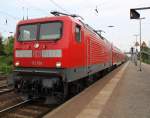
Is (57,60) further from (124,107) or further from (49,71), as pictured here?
(124,107)

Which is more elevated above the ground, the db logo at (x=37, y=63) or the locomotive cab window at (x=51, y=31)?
the locomotive cab window at (x=51, y=31)

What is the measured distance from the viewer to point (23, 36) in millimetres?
10930

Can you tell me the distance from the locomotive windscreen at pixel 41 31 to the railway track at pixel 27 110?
2394mm

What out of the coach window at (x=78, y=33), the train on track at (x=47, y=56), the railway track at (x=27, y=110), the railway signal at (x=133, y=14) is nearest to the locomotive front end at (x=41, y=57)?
the train on track at (x=47, y=56)

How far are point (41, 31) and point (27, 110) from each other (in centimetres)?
283

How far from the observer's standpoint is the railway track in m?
9.05

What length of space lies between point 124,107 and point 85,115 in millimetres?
1757

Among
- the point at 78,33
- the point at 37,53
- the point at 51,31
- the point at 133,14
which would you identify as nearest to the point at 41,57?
the point at 37,53

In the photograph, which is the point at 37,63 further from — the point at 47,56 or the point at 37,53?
the point at 47,56

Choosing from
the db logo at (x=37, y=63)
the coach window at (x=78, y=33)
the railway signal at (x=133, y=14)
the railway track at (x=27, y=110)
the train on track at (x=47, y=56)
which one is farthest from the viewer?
the railway signal at (x=133, y=14)

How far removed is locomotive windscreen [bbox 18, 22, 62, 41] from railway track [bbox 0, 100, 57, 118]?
2394mm

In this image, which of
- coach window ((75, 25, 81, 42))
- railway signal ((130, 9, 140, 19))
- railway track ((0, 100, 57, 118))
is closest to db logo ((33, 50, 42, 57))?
coach window ((75, 25, 81, 42))

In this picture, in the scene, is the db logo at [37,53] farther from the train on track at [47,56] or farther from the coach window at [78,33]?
the coach window at [78,33]

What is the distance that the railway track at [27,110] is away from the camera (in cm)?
905
